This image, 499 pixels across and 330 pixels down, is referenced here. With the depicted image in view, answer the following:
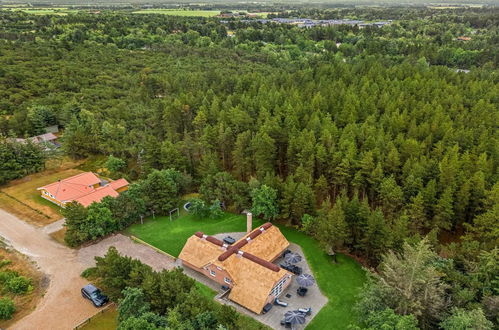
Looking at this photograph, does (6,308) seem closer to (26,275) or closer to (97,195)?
(26,275)

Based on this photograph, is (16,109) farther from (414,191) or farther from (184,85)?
(414,191)

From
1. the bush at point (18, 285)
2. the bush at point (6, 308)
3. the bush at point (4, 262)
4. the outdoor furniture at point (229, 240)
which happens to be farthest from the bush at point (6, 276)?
the outdoor furniture at point (229, 240)

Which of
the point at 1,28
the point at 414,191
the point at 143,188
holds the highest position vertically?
the point at 1,28

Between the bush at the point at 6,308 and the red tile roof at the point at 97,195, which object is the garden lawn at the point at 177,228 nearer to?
the red tile roof at the point at 97,195

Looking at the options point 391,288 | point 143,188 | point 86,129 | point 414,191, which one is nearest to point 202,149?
point 143,188

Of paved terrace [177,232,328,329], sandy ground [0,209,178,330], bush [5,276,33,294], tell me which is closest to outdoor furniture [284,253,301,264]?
paved terrace [177,232,328,329]

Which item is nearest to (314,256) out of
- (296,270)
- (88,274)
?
(296,270)

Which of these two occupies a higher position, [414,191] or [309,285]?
[414,191]
